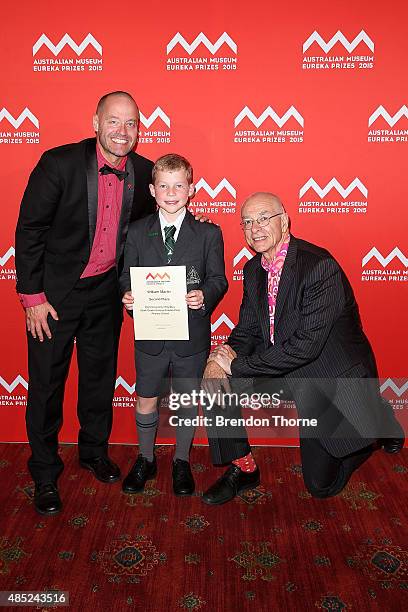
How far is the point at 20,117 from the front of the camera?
361cm

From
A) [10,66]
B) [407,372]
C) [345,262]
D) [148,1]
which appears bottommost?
[407,372]

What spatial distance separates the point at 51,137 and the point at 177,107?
807 millimetres

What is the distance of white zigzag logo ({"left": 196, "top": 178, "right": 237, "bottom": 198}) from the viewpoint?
12.0 feet

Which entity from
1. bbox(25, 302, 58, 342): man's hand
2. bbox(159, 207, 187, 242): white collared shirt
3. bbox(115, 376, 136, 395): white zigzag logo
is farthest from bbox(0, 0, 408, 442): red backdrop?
bbox(115, 376, 136, 395): white zigzag logo

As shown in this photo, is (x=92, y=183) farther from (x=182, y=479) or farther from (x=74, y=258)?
(x=182, y=479)

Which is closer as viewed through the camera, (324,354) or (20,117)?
(324,354)

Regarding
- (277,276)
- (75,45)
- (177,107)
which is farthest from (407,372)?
(75,45)

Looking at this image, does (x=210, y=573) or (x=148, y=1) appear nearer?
(x=210, y=573)

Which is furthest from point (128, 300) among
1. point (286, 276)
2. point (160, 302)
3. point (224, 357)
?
point (286, 276)

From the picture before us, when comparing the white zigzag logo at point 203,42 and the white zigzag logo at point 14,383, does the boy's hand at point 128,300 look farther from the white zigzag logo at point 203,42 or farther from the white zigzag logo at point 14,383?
the white zigzag logo at point 203,42

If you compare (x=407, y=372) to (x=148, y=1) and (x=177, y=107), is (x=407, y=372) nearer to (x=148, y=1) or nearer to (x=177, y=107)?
(x=177, y=107)

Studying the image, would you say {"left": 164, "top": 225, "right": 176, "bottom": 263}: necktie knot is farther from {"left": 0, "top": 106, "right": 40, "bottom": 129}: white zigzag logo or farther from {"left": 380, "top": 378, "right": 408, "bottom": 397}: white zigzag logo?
{"left": 380, "top": 378, "right": 408, "bottom": 397}: white zigzag logo

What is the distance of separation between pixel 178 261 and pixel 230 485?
1.35 m

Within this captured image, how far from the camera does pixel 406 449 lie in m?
3.97
